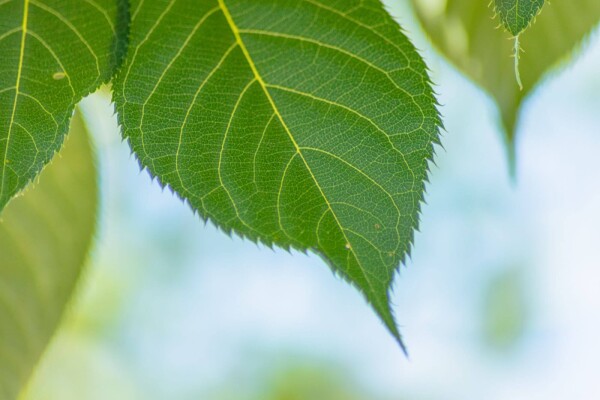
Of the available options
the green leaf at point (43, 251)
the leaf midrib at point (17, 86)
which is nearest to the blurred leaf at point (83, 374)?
the green leaf at point (43, 251)

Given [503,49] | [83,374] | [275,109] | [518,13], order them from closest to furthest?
[518,13], [275,109], [503,49], [83,374]

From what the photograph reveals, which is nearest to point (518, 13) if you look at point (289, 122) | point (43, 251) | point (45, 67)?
point (289, 122)

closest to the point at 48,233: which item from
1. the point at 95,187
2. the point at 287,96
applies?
the point at 95,187

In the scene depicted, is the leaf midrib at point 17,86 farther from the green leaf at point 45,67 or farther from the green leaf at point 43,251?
the green leaf at point 43,251

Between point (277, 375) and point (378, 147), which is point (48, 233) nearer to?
point (378, 147)

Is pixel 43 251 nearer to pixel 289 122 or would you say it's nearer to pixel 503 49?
pixel 289 122

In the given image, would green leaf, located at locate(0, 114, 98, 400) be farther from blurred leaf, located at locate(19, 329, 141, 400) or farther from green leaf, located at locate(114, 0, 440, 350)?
blurred leaf, located at locate(19, 329, 141, 400)

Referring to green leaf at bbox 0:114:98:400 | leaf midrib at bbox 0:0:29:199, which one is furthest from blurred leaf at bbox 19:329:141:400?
leaf midrib at bbox 0:0:29:199

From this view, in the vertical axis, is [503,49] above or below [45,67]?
above
